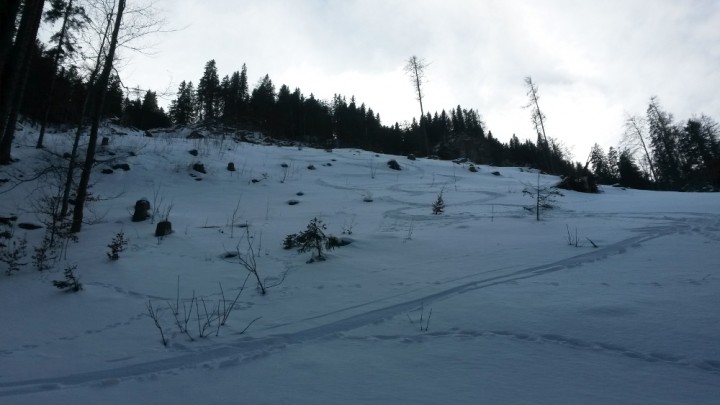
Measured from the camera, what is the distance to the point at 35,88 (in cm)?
2191

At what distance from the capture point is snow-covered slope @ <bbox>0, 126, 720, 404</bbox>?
225 cm

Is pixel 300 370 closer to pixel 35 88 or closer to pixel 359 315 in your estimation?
pixel 359 315

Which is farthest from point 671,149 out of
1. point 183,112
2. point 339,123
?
point 183,112

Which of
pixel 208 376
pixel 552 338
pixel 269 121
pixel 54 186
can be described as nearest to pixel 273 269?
pixel 208 376

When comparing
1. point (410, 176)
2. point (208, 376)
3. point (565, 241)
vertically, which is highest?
point (410, 176)

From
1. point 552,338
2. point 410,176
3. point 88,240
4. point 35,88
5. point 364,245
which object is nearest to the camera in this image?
point 552,338

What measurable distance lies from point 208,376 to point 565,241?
214 inches

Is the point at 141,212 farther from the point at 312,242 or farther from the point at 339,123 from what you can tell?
the point at 339,123

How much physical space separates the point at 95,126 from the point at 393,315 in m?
Result: 8.35

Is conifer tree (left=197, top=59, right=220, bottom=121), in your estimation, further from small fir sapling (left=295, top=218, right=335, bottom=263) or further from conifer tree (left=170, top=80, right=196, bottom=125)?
small fir sapling (left=295, top=218, right=335, bottom=263)

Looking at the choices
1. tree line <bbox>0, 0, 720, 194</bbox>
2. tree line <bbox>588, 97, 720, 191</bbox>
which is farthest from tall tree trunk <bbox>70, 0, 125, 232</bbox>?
tree line <bbox>588, 97, 720, 191</bbox>

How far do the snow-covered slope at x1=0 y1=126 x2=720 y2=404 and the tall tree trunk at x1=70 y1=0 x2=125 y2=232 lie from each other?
1.60ft

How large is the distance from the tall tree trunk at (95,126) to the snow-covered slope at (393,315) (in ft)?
1.60

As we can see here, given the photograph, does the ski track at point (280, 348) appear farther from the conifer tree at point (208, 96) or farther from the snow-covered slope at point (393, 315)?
the conifer tree at point (208, 96)
